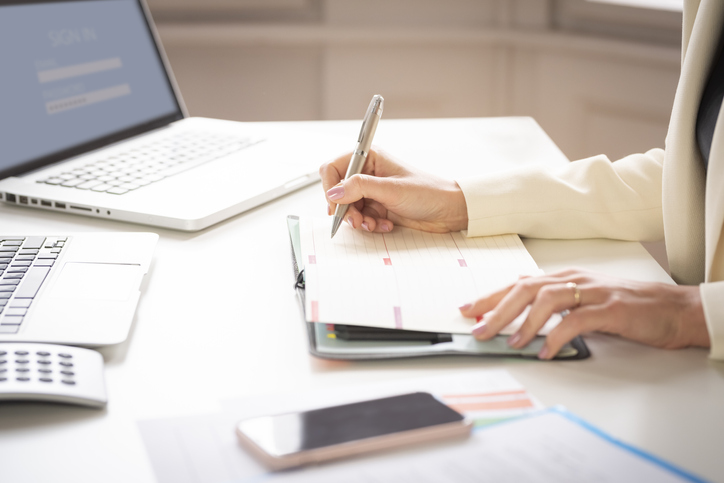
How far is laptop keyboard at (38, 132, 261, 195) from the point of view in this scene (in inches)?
35.7

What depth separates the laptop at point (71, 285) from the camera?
1.88 ft

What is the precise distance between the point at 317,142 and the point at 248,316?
1.76 feet

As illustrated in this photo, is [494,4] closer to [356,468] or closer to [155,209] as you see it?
[155,209]

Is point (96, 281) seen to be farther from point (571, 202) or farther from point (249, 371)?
point (571, 202)

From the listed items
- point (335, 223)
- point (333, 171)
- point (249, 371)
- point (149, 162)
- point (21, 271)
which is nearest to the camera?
point (249, 371)

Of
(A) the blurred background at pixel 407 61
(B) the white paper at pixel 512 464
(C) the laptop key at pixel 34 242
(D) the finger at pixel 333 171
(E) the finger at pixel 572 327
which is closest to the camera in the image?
(B) the white paper at pixel 512 464

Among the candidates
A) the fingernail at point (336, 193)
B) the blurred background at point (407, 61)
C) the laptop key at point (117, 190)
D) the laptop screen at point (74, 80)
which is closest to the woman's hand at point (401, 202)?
the fingernail at point (336, 193)

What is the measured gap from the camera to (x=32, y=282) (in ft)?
2.08

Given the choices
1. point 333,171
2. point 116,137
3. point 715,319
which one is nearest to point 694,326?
point 715,319

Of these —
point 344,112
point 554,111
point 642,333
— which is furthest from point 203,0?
point 642,333

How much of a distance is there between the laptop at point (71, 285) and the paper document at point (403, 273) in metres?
0.16

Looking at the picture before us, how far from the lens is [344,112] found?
2.19 meters

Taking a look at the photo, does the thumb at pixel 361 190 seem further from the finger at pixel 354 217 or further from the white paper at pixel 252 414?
the white paper at pixel 252 414

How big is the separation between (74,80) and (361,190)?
519 mm
